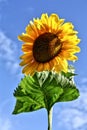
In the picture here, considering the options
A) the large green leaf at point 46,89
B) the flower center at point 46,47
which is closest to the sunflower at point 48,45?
the flower center at point 46,47

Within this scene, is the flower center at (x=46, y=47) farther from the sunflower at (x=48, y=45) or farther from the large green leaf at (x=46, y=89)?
the large green leaf at (x=46, y=89)

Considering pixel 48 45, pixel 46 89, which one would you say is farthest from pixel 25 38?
pixel 46 89

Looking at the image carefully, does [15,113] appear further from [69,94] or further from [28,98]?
[69,94]

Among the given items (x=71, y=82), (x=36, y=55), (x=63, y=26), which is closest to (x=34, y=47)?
(x=36, y=55)

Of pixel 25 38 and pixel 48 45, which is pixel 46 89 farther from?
pixel 25 38

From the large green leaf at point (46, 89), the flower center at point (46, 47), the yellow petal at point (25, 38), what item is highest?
the yellow petal at point (25, 38)

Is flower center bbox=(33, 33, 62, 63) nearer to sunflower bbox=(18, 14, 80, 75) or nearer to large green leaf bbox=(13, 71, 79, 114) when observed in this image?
sunflower bbox=(18, 14, 80, 75)

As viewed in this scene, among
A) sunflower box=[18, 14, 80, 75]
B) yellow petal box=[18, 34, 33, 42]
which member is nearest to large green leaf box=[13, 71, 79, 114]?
sunflower box=[18, 14, 80, 75]
